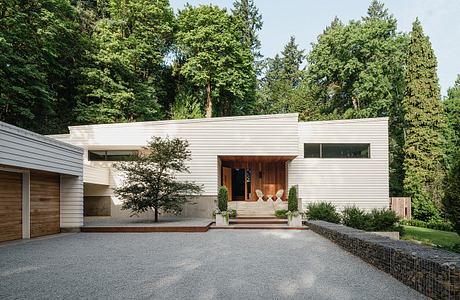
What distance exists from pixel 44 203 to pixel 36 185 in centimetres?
69

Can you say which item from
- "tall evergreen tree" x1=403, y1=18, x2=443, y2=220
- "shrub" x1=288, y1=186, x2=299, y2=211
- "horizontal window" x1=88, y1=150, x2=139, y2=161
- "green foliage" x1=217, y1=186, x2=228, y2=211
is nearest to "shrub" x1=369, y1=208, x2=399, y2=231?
"shrub" x1=288, y1=186, x2=299, y2=211

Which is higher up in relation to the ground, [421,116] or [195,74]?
[195,74]

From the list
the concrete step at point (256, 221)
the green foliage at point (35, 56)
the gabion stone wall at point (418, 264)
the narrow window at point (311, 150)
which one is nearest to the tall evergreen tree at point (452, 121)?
the narrow window at point (311, 150)

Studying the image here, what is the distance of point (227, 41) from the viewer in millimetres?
26141

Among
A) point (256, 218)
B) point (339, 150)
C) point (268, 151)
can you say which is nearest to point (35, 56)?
point (268, 151)

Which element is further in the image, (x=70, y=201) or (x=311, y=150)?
(x=311, y=150)

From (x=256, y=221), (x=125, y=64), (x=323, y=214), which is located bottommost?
(x=256, y=221)

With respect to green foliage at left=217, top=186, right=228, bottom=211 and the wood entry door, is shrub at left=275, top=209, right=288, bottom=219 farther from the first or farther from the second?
the wood entry door

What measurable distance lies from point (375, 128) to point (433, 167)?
6250mm

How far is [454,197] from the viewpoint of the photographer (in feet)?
25.7

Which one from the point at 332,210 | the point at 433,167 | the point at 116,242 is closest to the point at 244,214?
the point at 332,210

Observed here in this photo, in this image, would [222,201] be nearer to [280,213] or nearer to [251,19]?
[280,213]

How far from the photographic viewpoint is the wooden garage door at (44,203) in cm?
968

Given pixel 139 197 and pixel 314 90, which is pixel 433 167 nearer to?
pixel 314 90
